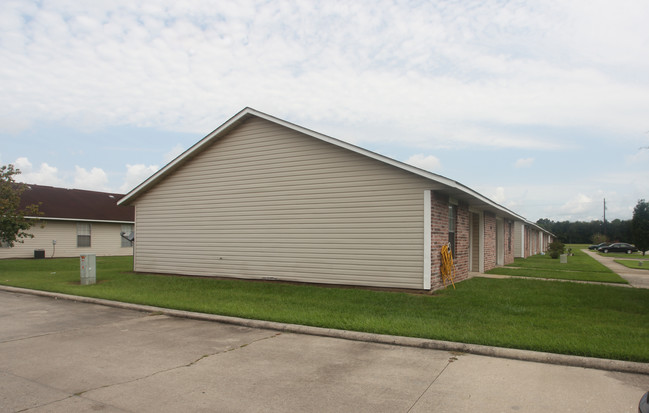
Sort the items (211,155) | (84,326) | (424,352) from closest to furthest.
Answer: (424,352) → (84,326) → (211,155)

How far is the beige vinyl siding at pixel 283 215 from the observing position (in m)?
12.6

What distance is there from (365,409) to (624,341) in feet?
15.5

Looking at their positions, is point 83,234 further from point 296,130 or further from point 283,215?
point 296,130

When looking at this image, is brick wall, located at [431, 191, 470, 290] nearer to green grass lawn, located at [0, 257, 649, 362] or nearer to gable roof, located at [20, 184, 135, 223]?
green grass lawn, located at [0, 257, 649, 362]

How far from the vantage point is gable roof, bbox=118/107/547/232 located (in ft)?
39.4

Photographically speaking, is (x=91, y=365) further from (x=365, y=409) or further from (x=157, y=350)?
(x=365, y=409)

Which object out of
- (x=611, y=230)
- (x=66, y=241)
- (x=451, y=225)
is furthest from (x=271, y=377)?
(x=611, y=230)

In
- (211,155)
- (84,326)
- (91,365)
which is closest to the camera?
(91,365)

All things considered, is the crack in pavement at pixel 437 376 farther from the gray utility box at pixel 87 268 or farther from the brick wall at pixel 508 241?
the brick wall at pixel 508 241

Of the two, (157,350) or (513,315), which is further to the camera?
(513,315)

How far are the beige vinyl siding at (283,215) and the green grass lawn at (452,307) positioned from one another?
0.90m

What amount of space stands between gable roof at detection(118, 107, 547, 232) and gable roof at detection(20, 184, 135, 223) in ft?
44.4

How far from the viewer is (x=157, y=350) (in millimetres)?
6980

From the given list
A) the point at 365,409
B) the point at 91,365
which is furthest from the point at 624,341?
the point at 91,365
